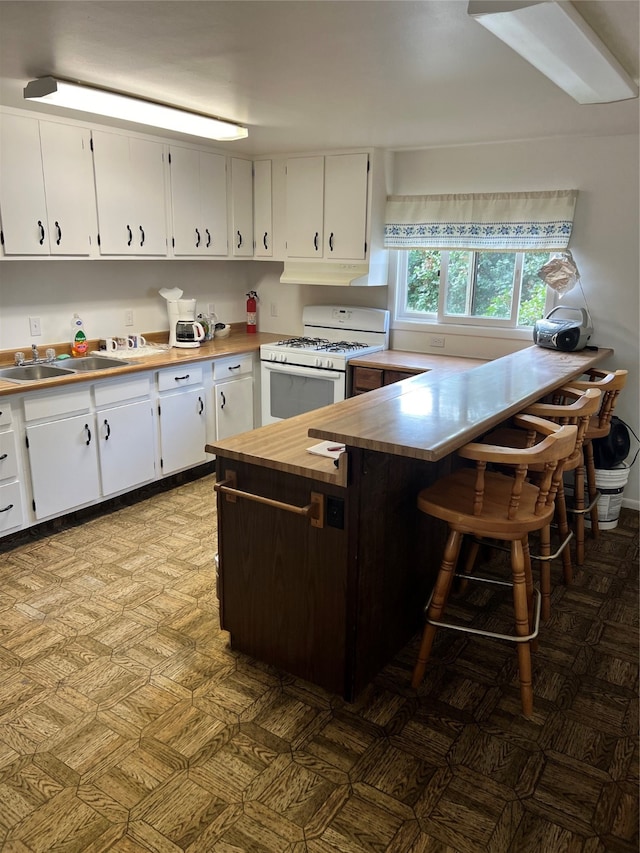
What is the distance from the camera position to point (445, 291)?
177 inches

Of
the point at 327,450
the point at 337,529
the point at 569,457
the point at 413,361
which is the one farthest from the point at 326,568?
the point at 413,361

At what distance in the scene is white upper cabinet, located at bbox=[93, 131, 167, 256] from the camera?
3795 mm

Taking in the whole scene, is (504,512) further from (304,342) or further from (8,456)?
(304,342)

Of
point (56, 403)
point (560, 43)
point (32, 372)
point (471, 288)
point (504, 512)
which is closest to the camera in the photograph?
point (560, 43)

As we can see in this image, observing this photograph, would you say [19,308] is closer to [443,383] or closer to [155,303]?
[155,303]

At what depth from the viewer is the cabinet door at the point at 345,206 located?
4.34 meters

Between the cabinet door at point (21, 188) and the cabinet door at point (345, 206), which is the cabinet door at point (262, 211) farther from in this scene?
the cabinet door at point (21, 188)

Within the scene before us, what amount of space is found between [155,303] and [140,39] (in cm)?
262

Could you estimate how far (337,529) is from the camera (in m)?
2.09

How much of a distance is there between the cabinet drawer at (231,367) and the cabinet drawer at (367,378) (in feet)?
2.90

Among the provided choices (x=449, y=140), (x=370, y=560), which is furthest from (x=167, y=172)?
(x=370, y=560)

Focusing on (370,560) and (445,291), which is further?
(445,291)

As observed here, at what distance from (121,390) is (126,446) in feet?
1.16

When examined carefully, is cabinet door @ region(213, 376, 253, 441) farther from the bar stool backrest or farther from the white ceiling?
the bar stool backrest
